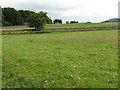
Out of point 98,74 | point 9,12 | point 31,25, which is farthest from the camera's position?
point 9,12

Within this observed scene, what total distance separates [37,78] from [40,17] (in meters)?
89.5

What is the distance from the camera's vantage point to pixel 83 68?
56.3 ft

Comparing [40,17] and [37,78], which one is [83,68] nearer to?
[37,78]

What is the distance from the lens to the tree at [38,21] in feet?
321

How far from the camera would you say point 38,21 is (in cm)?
9994

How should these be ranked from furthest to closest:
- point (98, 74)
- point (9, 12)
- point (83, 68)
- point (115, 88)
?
point (9, 12) → point (83, 68) → point (98, 74) → point (115, 88)

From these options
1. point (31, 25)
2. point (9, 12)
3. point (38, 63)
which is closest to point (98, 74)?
point (38, 63)

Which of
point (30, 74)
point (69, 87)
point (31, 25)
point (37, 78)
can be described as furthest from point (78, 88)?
point (31, 25)

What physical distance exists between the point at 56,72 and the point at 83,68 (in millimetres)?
2026

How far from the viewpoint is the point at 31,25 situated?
102 m

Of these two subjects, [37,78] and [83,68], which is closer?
A: [37,78]

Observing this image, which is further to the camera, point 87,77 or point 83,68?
point 83,68

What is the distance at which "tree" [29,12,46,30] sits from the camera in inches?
3849

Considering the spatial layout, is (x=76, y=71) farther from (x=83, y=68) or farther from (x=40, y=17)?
(x=40, y=17)
